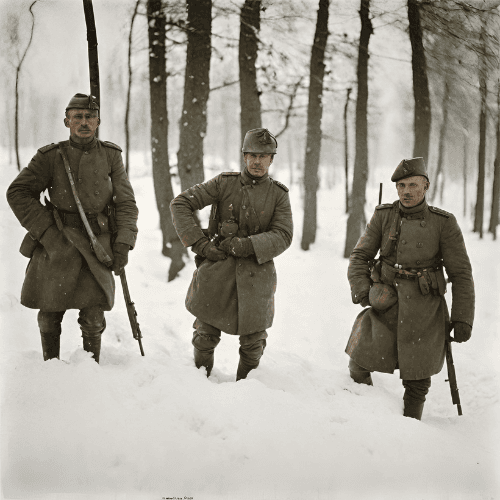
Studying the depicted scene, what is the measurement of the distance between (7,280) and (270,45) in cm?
440

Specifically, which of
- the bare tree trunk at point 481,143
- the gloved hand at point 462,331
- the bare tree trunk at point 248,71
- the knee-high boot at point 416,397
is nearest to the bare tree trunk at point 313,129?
the bare tree trunk at point 248,71

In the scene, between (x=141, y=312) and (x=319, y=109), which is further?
(x=319, y=109)

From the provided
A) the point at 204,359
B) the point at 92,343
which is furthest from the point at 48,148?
the point at 204,359

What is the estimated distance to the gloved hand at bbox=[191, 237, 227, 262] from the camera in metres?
3.28

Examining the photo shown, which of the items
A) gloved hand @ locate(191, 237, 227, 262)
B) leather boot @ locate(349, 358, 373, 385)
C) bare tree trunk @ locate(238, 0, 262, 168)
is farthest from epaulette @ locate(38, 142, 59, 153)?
bare tree trunk @ locate(238, 0, 262, 168)

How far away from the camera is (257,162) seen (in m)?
3.31

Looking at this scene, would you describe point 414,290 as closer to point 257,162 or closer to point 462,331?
point 462,331

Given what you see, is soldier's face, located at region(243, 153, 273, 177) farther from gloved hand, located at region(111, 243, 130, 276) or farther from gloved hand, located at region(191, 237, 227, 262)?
gloved hand, located at region(111, 243, 130, 276)

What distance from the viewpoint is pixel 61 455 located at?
2396 mm

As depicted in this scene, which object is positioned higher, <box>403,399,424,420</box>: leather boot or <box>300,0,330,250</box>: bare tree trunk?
<box>300,0,330,250</box>: bare tree trunk

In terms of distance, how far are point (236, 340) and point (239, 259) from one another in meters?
1.90

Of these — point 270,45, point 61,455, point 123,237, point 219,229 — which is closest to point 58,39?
point 123,237

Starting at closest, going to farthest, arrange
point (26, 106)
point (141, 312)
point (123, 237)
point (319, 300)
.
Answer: point (123, 237) → point (26, 106) → point (141, 312) → point (319, 300)

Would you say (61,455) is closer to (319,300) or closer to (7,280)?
(7,280)
